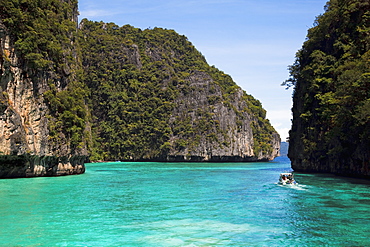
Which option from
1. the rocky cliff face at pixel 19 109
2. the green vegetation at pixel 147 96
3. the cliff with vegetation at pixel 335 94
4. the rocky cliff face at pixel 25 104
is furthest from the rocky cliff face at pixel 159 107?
the rocky cliff face at pixel 19 109

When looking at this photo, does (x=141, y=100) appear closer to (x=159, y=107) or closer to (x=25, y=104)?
(x=159, y=107)

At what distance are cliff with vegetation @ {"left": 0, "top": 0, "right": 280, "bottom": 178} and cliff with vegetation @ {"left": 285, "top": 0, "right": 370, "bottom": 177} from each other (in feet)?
95.4

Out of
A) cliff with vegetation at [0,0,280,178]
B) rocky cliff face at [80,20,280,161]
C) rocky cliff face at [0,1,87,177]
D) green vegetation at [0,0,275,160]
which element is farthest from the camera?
rocky cliff face at [80,20,280,161]

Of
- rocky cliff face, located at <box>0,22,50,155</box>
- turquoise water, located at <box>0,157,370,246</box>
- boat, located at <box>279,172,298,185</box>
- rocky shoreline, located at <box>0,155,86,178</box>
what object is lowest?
turquoise water, located at <box>0,157,370,246</box>

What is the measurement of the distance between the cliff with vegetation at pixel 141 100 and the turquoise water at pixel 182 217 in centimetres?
1854

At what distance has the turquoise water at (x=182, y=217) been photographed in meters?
15.2

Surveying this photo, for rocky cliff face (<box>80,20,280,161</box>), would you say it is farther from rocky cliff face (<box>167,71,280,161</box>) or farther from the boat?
the boat

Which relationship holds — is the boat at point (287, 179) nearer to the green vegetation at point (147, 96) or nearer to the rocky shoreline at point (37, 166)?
the rocky shoreline at point (37, 166)

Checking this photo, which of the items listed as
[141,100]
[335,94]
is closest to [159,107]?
[141,100]

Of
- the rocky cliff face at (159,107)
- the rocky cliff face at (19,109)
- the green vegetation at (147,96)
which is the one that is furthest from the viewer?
the rocky cliff face at (159,107)

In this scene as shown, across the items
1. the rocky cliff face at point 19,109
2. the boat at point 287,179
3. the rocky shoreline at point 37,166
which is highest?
the rocky cliff face at point 19,109

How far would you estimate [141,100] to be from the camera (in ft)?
373

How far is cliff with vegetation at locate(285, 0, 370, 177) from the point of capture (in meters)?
33.7

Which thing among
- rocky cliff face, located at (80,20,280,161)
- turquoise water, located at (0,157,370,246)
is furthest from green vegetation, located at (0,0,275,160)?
turquoise water, located at (0,157,370,246)
